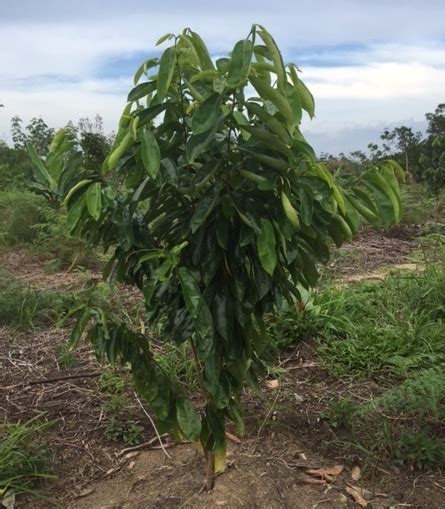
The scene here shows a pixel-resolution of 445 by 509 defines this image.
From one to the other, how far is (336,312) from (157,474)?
1.85 meters

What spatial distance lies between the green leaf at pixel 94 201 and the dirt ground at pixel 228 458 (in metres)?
1.35

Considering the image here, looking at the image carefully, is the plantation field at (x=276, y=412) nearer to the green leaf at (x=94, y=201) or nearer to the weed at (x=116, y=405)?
the weed at (x=116, y=405)

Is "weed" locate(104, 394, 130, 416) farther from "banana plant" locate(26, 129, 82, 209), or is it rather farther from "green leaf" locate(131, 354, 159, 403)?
"banana plant" locate(26, 129, 82, 209)

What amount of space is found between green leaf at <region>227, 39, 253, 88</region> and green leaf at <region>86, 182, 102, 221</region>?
19.7 inches

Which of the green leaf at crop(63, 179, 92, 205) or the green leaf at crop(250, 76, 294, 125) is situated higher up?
the green leaf at crop(250, 76, 294, 125)

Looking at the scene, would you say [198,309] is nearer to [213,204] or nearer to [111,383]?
[213,204]

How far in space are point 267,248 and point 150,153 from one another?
41 centimetres

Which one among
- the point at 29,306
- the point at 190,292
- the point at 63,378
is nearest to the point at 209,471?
the point at 190,292

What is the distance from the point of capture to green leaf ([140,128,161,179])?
1.51m

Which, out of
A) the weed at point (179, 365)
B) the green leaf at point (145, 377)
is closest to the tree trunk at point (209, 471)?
the green leaf at point (145, 377)

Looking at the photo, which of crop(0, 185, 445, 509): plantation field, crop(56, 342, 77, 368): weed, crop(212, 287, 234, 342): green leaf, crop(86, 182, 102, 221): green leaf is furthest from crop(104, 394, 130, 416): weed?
crop(86, 182, 102, 221): green leaf

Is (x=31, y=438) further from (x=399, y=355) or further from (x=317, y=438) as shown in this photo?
(x=399, y=355)

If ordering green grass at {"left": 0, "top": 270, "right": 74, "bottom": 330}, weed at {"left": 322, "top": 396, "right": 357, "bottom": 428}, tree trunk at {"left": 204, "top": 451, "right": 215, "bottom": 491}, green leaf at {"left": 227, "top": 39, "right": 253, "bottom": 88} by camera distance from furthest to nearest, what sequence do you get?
1. green grass at {"left": 0, "top": 270, "right": 74, "bottom": 330}
2. weed at {"left": 322, "top": 396, "right": 357, "bottom": 428}
3. tree trunk at {"left": 204, "top": 451, "right": 215, "bottom": 491}
4. green leaf at {"left": 227, "top": 39, "right": 253, "bottom": 88}

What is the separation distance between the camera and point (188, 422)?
2043 mm
